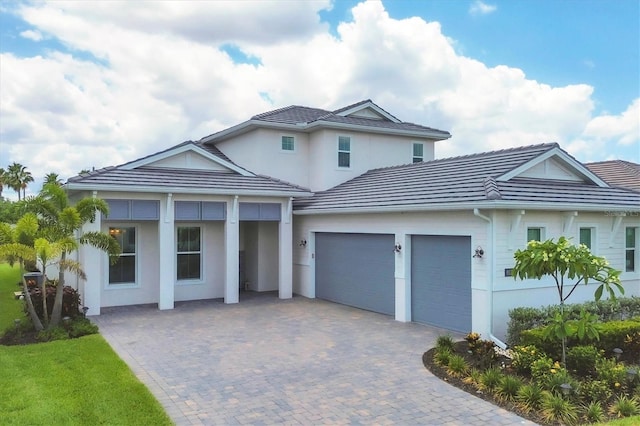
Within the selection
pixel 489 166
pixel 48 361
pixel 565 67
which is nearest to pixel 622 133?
pixel 565 67

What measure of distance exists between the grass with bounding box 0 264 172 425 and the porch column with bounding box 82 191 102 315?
332cm

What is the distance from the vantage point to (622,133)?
1897 cm

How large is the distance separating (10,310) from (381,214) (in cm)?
1152

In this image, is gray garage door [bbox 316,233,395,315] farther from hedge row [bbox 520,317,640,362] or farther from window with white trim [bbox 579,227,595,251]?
hedge row [bbox 520,317,640,362]

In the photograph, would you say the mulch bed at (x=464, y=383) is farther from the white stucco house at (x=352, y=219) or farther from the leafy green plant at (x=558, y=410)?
the white stucco house at (x=352, y=219)

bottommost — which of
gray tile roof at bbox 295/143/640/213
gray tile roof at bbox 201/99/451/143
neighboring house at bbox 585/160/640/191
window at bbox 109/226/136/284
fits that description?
window at bbox 109/226/136/284

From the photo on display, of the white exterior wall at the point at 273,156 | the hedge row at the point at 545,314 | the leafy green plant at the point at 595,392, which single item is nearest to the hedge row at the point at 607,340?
the hedge row at the point at 545,314

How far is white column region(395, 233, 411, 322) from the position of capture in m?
13.1

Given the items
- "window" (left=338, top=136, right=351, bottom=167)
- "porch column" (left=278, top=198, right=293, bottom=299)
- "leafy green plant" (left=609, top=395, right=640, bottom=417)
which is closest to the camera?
"leafy green plant" (left=609, top=395, right=640, bottom=417)

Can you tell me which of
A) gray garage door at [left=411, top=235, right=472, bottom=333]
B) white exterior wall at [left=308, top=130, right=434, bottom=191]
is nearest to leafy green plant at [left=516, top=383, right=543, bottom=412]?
gray garage door at [left=411, top=235, right=472, bottom=333]

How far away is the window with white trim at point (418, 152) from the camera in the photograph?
67.7 ft

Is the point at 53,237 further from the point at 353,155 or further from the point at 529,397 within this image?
the point at 353,155

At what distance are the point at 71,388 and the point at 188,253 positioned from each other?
914cm

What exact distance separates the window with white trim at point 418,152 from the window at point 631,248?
8.66 meters
